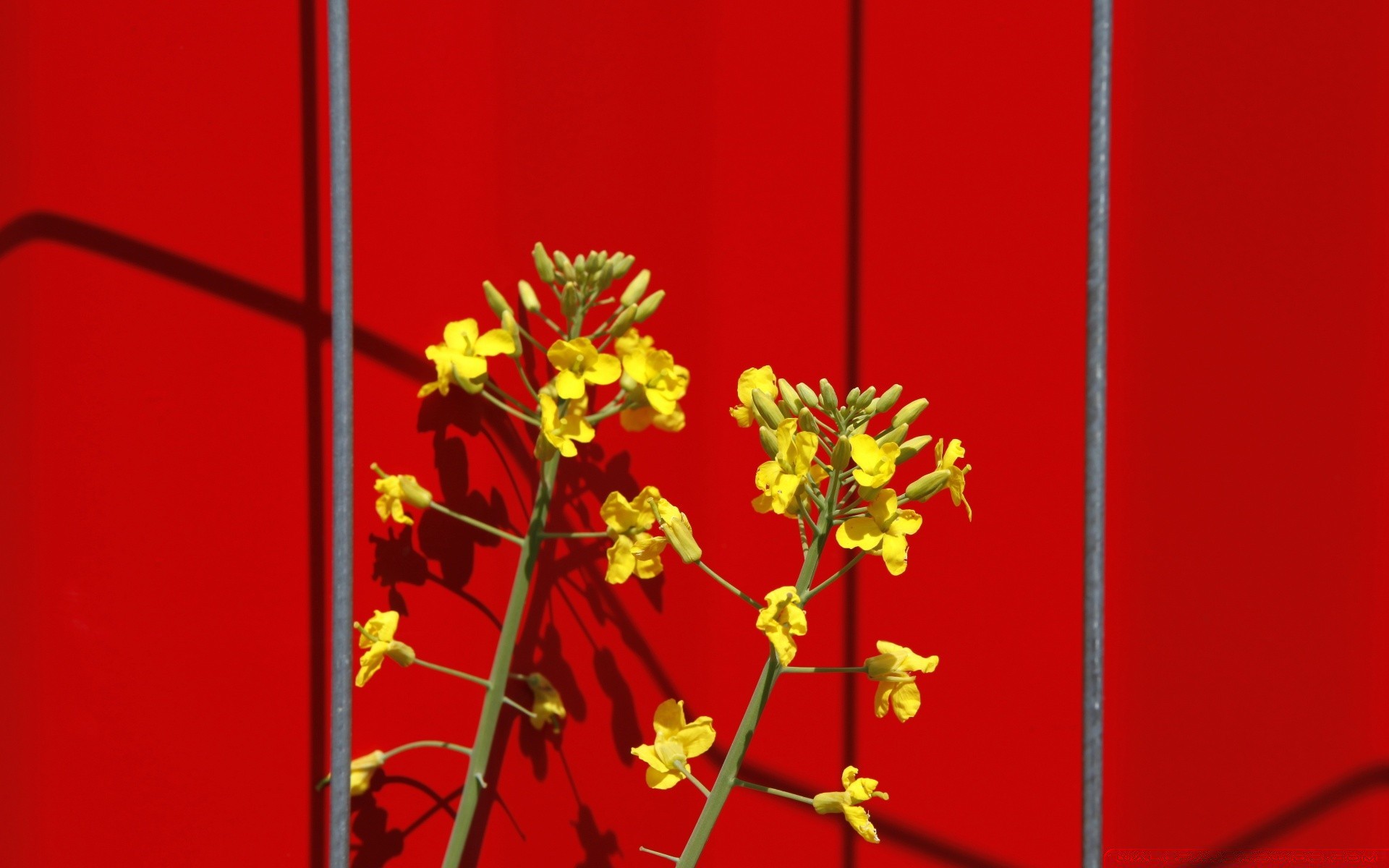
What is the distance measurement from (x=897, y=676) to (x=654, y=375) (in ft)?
0.98

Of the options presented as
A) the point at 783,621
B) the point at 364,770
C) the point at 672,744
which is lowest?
the point at 364,770

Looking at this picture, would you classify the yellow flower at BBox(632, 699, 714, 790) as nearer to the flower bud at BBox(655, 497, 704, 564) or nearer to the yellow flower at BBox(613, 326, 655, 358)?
the flower bud at BBox(655, 497, 704, 564)

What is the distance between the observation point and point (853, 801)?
2.18 ft

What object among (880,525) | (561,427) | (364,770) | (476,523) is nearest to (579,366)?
(561,427)

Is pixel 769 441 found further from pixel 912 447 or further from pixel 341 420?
pixel 341 420

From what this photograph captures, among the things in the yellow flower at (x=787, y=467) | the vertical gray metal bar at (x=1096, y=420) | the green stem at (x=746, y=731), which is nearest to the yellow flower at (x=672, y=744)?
the green stem at (x=746, y=731)

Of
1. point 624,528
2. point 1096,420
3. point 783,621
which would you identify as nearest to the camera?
point 1096,420

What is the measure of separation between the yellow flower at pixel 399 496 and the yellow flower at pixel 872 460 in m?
0.38

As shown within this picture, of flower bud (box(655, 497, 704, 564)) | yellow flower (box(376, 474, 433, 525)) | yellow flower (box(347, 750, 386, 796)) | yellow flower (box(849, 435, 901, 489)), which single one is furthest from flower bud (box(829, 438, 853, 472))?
yellow flower (box(347, 750, 386, 796))

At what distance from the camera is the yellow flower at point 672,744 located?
688 mm

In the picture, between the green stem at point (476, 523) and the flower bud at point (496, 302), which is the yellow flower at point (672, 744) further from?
the flower bud at point (496, 302)

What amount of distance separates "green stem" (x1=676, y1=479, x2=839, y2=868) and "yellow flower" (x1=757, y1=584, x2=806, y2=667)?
1.4 inches

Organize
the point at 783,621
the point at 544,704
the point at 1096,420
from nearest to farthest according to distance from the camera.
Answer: the point at 1096,420
the point at 783,621
the point at 544,704

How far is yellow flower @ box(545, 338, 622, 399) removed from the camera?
2.54 ft
